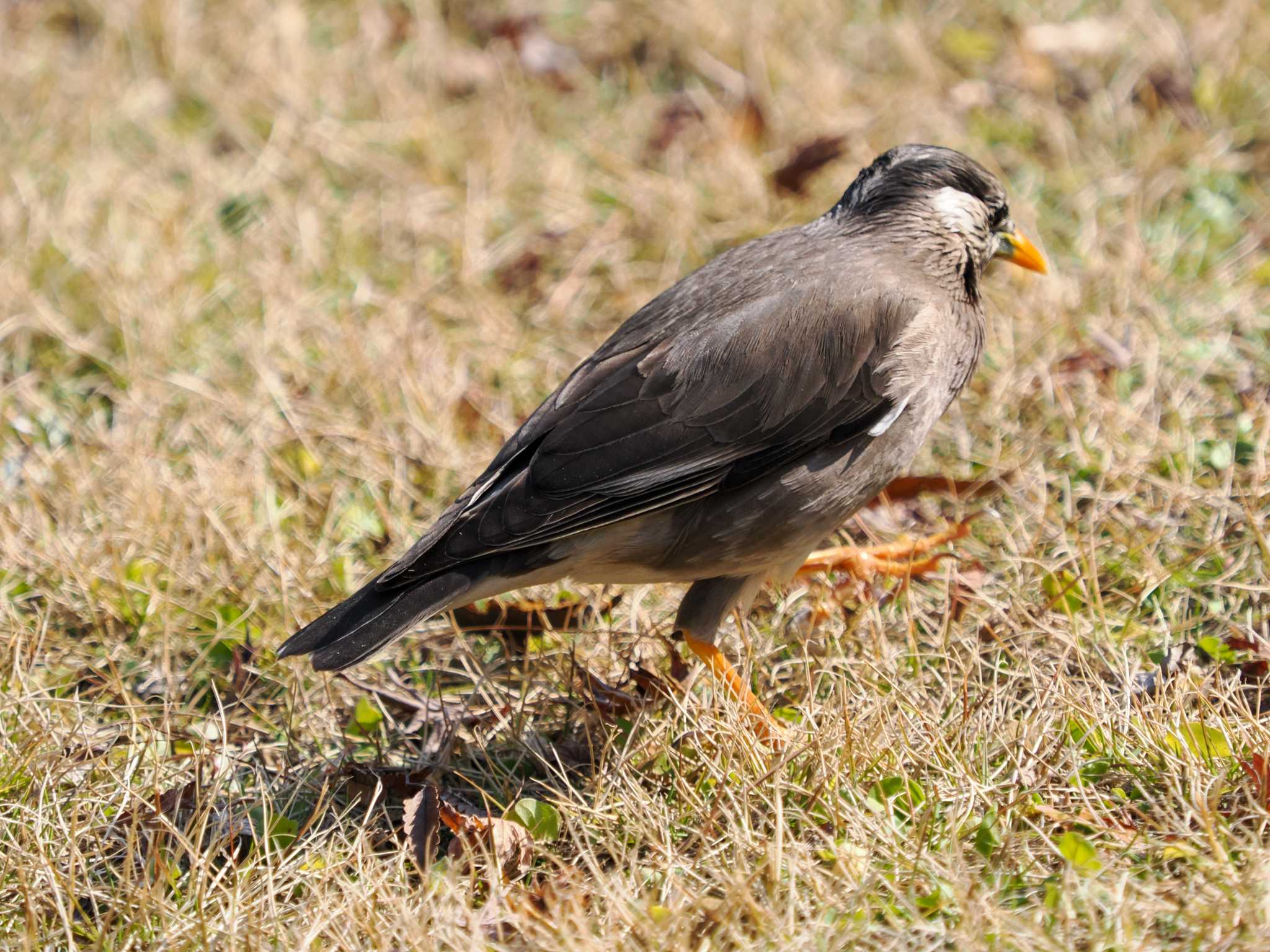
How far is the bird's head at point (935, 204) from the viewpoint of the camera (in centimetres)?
416

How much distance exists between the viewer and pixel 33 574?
4.34 m

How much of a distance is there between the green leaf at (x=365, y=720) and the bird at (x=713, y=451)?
1.69 ft

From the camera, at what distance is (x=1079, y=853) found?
298 centimetres

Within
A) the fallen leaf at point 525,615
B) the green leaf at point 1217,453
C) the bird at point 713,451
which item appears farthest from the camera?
the green leaf at point 1217,453

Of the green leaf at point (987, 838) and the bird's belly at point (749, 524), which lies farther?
the bird's belly at point (749, 524)

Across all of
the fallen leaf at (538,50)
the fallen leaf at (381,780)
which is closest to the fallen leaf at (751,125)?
the fallen leaf at (538,50)

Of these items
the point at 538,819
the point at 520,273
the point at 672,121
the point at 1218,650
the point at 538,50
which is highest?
the point at 538,50

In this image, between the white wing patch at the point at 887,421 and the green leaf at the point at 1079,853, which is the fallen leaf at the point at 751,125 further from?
the green leaf at the point at 1079,853

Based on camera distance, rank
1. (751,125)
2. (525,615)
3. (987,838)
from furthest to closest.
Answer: (751,125)
(525,615)
(987,838)

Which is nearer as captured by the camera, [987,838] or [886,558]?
[987,838]

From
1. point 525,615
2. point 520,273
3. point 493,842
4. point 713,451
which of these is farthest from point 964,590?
point 520,273

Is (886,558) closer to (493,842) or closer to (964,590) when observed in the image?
(964,590)

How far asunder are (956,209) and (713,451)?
1154 millimetres

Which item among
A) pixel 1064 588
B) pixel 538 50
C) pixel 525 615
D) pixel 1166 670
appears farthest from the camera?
pixel 538 50
